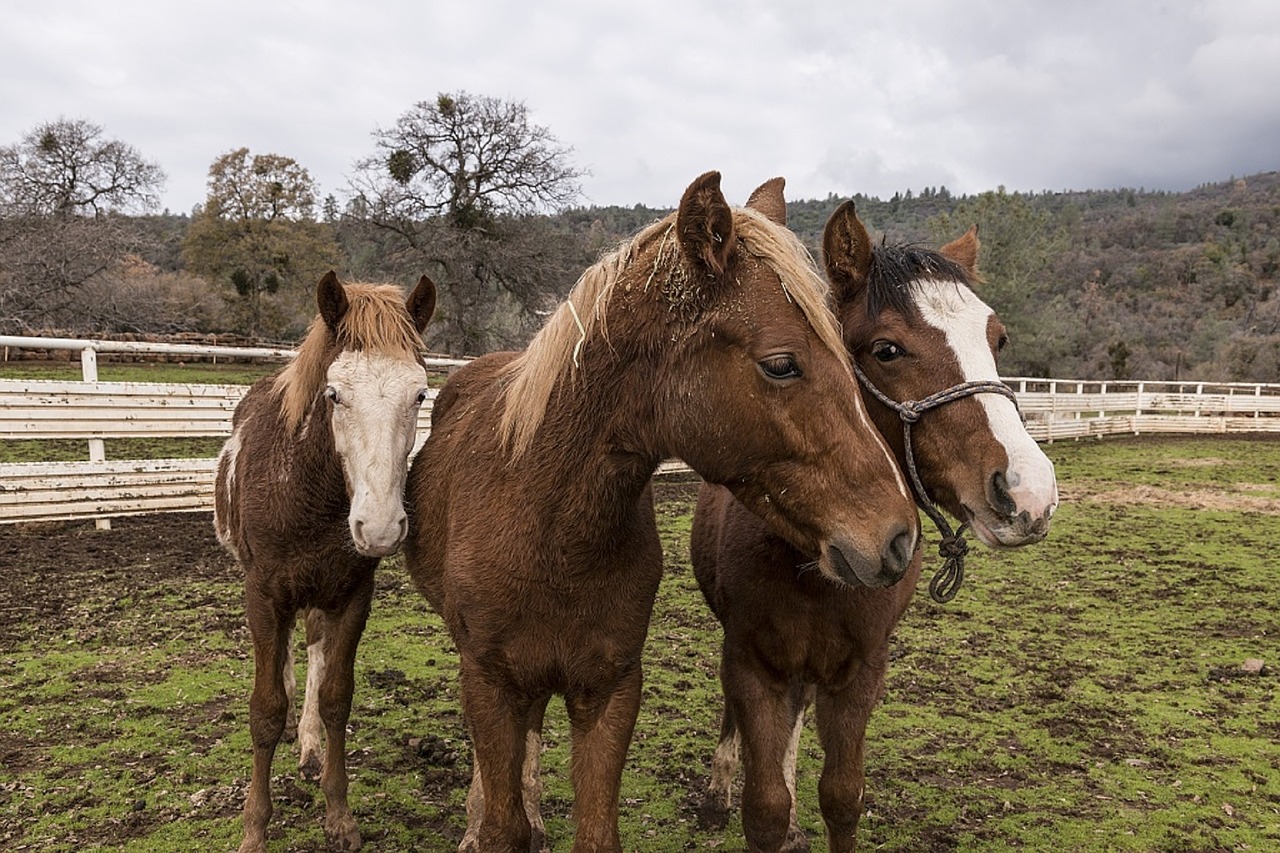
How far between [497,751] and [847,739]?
1.26m

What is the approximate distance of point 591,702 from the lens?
2.46m

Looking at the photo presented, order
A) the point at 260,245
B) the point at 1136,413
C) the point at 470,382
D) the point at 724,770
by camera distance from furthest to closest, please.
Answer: the point at 260,245 < the point at 1136,413 < the point at 724,770 < the point at 470,382

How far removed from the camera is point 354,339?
311 centimetres

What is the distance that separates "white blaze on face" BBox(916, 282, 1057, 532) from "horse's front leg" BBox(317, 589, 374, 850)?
2610mm

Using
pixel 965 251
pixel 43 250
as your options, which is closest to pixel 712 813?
pixel 965 251

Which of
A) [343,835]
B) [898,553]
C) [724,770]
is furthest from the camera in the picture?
[724,770]

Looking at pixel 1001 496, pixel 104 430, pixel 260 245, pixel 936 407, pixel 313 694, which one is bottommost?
pixel 313 694

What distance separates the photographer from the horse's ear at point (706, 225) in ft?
6.43

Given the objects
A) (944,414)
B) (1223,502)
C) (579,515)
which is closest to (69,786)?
(579,515)

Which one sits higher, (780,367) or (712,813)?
(780,367)

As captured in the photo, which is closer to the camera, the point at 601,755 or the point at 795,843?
the point at 601,755

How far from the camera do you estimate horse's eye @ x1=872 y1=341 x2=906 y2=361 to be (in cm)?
255

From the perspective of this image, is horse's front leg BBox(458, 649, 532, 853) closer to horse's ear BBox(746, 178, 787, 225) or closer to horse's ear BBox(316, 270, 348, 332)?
horse's ear BBox(316, 270, 348, 332)

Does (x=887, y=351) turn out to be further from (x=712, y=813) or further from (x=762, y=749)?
(x=712, y=813)
